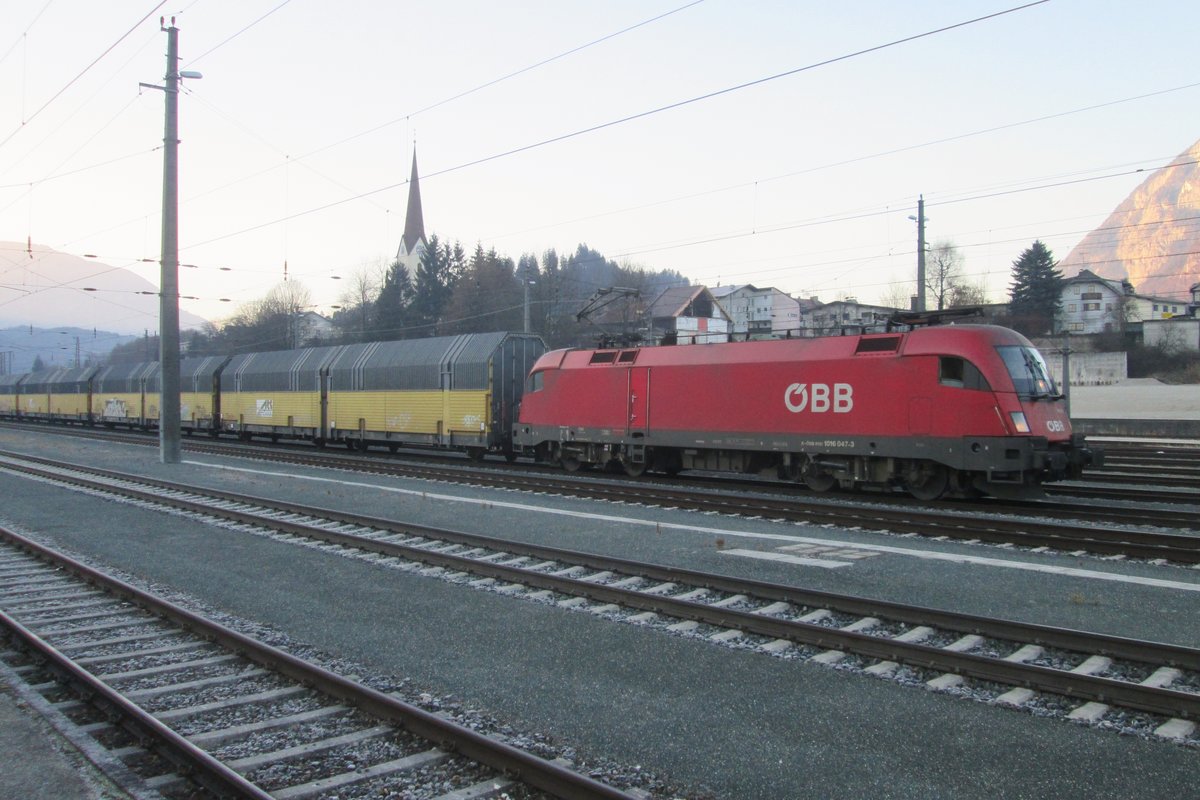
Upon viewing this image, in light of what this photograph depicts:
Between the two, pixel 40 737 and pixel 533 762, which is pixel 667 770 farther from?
pixel 40 737

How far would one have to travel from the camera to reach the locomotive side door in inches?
798

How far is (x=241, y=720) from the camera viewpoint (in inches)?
226

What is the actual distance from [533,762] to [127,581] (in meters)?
7.35

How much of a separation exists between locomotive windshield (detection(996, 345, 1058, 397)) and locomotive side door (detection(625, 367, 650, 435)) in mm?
7906

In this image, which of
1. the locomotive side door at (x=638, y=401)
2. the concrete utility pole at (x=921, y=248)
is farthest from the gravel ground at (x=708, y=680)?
the concrete utility pole at (x=921, y=248)

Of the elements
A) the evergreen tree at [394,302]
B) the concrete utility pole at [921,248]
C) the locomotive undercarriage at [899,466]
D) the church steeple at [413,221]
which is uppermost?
the church steeple at [413,221]

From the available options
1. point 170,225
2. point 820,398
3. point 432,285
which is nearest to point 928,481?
point 820,398

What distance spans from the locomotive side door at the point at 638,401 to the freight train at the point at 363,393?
5131mm

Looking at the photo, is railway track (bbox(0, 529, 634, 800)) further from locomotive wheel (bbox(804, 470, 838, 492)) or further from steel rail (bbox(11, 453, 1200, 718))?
locomotive wheel (bbox(804, 470, 838, 492))

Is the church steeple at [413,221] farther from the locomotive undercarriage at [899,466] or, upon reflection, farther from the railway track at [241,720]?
the railway track at [241,720]

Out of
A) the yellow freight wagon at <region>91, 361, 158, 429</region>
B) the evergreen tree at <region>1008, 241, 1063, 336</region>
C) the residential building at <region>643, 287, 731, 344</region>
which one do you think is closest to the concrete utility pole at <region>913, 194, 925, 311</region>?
the evergreen tree at <region>1008, 241, 1063, 336</region>

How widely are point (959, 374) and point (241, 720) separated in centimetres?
1289

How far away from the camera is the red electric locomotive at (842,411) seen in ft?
48.5

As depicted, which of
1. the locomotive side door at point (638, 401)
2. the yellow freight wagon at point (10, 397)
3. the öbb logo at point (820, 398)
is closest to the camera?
the öbb logo at point (820, 398)
